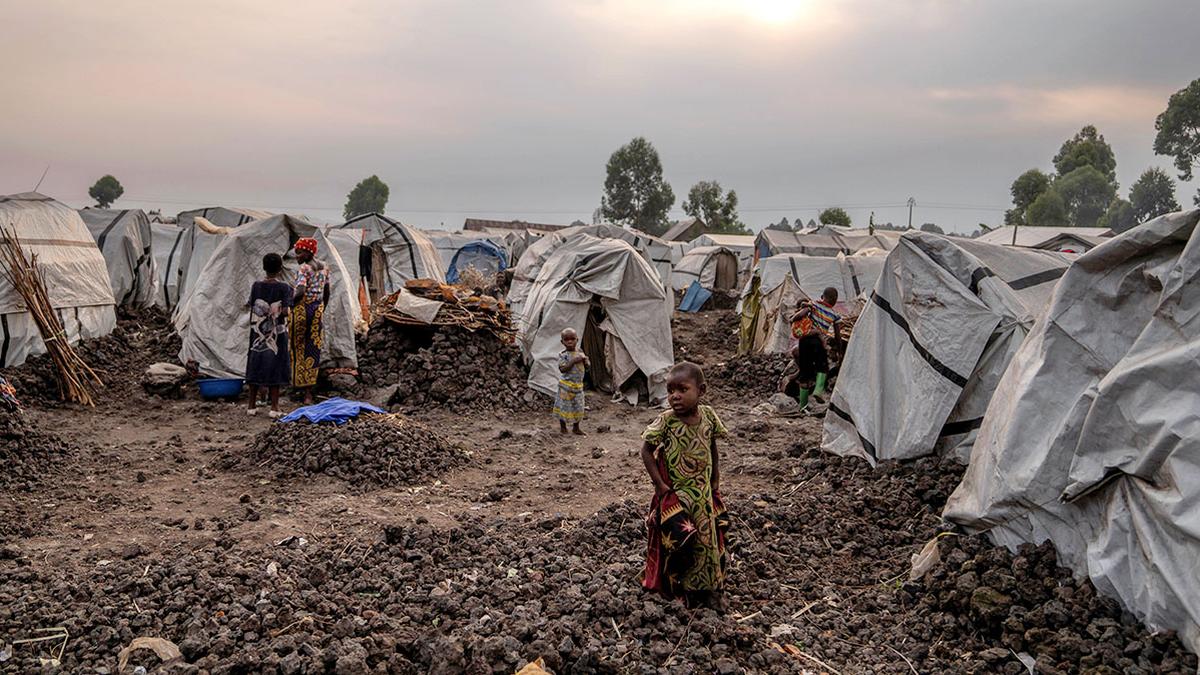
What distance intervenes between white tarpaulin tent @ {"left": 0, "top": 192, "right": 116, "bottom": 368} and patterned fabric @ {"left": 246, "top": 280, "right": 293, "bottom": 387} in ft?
9.20

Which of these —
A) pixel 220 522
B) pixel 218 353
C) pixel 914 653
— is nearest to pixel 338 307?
pixel 218 353

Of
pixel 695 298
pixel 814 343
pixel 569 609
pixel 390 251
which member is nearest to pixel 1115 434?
pixel 569 609

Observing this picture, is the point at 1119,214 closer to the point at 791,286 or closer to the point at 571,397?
the point at 791,286

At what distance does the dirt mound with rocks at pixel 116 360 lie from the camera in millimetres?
8133

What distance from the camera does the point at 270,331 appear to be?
7.81 m

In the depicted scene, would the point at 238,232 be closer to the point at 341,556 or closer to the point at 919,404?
the point at 341,556

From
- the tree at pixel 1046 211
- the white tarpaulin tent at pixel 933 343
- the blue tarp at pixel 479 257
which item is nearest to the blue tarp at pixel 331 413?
→ the white tarpaulin tent at pixel 933 343

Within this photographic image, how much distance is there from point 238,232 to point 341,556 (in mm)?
6571

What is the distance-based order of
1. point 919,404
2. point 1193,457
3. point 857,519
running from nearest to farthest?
point 1193,457, point 857,519, point 919,404

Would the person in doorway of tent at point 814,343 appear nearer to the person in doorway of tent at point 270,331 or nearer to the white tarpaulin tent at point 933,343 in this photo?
the white tarpaulin tent at point 933,343

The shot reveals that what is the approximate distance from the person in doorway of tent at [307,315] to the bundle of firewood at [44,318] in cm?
213

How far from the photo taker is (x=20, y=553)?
165 inches

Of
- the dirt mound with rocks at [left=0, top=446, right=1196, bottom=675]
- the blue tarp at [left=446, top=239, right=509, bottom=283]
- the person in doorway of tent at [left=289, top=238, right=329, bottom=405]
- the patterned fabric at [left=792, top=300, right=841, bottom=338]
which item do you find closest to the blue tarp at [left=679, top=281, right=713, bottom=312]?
the blue tarp at [left=446, top=239, right=509, bottom=283]

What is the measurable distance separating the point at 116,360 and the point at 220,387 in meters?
2.28
